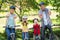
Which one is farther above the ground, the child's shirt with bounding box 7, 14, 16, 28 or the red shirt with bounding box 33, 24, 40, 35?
the child's shirt with bounding box 7, 14, 16, 28

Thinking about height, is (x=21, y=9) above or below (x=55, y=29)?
above

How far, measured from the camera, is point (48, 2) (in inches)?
434

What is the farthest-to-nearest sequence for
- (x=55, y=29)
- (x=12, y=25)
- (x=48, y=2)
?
1. (x=55, y=29)
2. (x=48, y=2)
3. (x=12, y=25)

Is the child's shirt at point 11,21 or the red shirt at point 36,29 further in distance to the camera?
the red shirt at point 36,29

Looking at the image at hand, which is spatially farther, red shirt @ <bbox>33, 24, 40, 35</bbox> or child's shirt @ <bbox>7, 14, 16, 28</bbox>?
red shirt @ <bbox>33, 24, 40, 35</bbox>

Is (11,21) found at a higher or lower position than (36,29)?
higher

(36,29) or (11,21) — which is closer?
(11,21)

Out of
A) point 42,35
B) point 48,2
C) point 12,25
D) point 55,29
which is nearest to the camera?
point 12,25

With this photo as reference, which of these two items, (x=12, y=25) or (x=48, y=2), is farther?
(x=48, y=2)

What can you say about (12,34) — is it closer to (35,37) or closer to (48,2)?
(35,37)

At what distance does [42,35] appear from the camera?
325 inches

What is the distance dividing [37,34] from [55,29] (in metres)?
4.71

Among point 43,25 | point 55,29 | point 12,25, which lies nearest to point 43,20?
point 43,25

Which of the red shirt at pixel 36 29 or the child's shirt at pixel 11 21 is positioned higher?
the child's shirt at pixel 11 21
